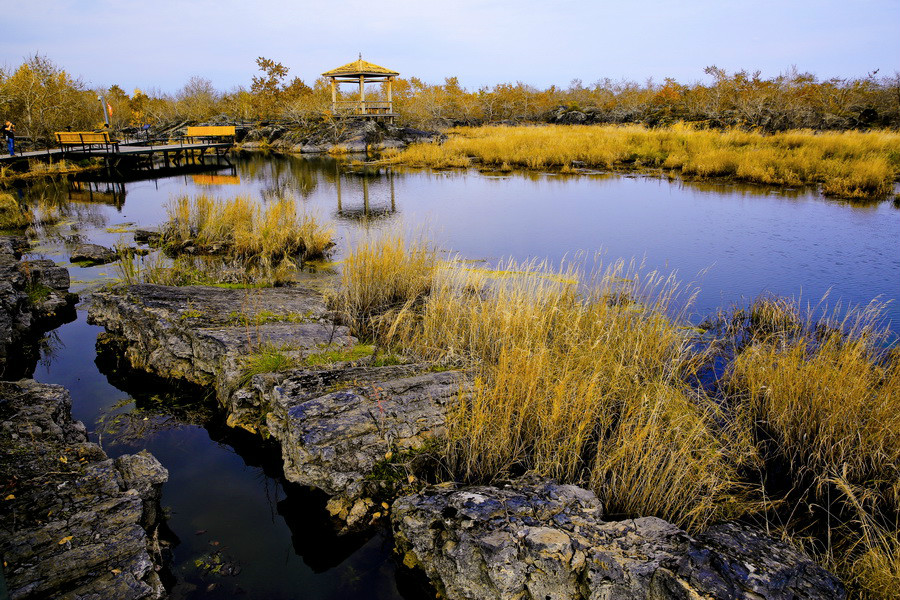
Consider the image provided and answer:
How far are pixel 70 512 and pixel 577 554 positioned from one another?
2.65 m

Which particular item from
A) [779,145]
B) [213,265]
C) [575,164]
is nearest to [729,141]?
[779,145]

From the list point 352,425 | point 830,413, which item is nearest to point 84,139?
point 352,425

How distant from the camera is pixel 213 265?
862 cm

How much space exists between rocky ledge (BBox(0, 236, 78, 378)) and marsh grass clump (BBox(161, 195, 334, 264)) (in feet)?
7.24

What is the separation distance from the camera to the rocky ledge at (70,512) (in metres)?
2.37

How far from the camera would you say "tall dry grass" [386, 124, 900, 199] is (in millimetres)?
15539

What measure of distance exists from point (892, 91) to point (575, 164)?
1086 inches

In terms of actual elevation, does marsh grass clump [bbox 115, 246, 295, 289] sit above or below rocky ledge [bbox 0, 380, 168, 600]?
above

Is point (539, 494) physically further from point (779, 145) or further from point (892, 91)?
point (892, 91)

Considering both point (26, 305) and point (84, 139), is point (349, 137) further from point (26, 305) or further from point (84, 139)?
point (26, 305)

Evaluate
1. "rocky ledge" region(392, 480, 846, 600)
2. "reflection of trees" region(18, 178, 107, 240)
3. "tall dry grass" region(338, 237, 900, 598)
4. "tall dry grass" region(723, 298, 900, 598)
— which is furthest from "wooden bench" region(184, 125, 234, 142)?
"rocky ledge" region(392, 480, 846, 600)

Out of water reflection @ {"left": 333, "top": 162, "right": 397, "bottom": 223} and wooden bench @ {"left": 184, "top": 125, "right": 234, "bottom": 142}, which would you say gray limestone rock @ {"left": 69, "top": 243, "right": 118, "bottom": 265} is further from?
wooden bench @ {"left": 184, "top": 125, "right": 234, "bottom": 142}

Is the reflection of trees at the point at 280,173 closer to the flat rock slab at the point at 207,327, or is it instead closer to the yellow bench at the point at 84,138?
the yellow bench at the point at 84,138

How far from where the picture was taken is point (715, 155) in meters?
18.0
